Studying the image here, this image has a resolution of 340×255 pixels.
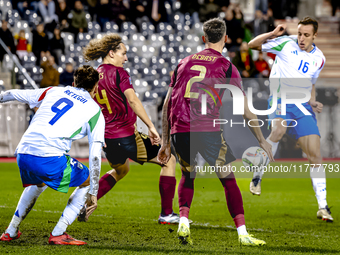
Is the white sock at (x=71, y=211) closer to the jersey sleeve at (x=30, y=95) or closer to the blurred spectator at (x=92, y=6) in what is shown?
the jersey sleeve at (x=30, y=95)

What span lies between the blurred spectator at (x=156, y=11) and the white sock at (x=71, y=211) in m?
14.1

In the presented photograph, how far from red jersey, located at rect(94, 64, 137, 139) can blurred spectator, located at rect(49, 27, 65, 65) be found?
10.7 metres

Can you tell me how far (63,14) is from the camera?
16859 millimetres

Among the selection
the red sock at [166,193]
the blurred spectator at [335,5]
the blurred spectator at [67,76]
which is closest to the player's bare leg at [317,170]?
the red sock at [166,193]

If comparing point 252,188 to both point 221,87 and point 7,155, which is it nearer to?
point 221,87

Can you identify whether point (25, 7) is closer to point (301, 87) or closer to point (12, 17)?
point (12, 17)

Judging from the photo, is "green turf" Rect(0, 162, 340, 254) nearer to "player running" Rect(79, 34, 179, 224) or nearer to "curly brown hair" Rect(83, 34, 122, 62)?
"player running" Rect(79, 34, 179, 224)

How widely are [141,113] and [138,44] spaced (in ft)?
41.6

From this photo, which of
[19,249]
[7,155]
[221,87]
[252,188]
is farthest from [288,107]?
[7,155]

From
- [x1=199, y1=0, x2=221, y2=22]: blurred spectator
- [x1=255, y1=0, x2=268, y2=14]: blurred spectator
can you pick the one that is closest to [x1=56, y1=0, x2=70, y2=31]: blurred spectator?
[x1=199, y1=0, x2=221, y2=22]: blurred spectator

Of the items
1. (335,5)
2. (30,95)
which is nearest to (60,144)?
(30,95)

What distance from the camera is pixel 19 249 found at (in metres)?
3.93

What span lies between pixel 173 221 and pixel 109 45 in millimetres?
2234

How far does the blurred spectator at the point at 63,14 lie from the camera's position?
1673cm
